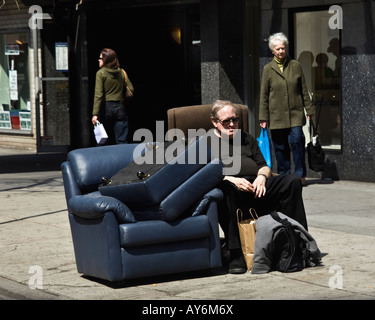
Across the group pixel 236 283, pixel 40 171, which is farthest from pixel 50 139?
pixel 236 283

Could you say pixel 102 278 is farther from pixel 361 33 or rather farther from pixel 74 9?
pixel 74 9

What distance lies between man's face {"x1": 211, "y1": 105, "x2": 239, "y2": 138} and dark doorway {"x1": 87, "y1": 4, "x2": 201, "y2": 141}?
932cm

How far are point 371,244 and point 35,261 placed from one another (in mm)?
2797

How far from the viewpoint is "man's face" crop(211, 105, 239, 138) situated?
7.54m

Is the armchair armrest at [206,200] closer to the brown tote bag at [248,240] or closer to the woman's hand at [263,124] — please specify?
the brown tote bag at [248,240]

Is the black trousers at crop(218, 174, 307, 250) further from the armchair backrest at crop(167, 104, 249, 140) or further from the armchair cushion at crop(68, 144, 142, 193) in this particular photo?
the armchair backrest at crop(167, 104, 249, 140)

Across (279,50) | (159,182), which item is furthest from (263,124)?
(159,182)

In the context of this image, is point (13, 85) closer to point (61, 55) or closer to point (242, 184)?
point (61, 55)

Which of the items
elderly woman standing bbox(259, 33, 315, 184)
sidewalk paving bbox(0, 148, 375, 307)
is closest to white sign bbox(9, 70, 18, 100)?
sidewalk paving bbox(0, 148, 375, 307)

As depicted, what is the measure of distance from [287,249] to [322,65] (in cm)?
638

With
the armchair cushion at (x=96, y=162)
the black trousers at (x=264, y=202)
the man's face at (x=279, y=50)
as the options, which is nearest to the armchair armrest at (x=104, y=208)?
the armchair cushion at (x=96, y=162)

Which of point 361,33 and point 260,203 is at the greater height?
point 361,33

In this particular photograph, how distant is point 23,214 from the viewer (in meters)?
10.3

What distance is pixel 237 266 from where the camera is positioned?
7.07 m
